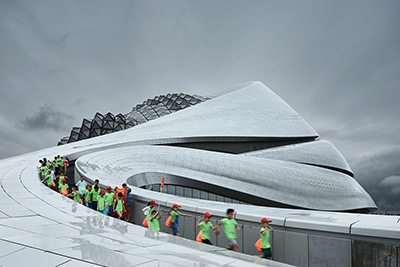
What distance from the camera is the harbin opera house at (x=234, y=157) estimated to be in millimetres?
16844

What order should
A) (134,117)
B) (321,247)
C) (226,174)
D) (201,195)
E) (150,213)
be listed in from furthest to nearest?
(134,117)
(226,174)
(201,195)
(150,213)
(321,247)

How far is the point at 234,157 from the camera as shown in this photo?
20062mm

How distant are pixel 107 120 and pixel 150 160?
2279cm

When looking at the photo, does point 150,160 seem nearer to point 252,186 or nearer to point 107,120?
point 252,186

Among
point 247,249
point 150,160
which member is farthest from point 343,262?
point 150,160

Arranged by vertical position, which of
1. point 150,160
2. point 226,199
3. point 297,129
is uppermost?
point 297,129

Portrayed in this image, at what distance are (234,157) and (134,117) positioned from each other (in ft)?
84.2

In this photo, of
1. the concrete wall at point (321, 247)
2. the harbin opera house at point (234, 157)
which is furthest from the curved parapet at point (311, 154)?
the concrete wall at point (321, 247)

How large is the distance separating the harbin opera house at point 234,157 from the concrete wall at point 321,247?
786 cm

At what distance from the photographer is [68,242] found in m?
4.82

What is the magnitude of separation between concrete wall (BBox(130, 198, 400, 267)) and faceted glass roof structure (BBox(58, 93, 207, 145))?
33.4 meters

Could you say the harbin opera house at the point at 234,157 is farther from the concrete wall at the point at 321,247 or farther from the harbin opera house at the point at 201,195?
the concrete wall at the point at 321,247

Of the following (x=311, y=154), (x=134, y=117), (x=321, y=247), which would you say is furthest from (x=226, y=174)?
(x=134, y=117)

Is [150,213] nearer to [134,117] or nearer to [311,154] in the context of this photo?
[311,154]
